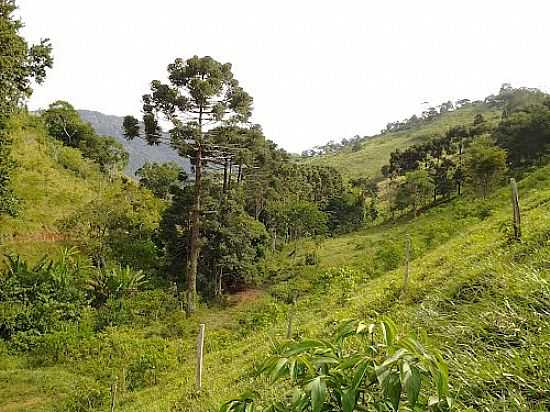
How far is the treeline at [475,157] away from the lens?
29922 mm

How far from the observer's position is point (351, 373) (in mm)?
1339

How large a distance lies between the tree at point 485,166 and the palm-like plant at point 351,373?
1194 inches

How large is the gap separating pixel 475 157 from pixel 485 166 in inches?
36.7

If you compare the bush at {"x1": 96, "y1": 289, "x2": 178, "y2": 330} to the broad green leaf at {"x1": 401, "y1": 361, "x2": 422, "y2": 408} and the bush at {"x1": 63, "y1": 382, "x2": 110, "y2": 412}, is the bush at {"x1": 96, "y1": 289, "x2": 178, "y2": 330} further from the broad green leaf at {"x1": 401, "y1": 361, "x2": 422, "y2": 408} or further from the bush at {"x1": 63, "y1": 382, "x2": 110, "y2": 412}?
the broad green leaf at {"x1": 401, "y1": 361, "x2": 422, "y2": 408}

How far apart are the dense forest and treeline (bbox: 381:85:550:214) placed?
192 mm

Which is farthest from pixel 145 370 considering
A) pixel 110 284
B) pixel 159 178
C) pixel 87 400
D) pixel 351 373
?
pixel 159 178

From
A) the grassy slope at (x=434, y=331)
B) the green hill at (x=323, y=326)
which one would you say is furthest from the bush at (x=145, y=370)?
the grassy slope at (x=434, y=331)

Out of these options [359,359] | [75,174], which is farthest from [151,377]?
[75,174]

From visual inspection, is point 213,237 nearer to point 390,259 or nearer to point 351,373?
point 390,259

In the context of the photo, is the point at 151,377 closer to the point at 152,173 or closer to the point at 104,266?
the point at 104,266

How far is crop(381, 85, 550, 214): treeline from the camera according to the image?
2992cm

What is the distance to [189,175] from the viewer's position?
20.5 m

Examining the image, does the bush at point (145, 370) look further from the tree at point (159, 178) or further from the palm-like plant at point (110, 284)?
the tree at point (159, 178)

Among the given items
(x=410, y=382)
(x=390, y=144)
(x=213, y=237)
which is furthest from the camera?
(x=390, y=144)
